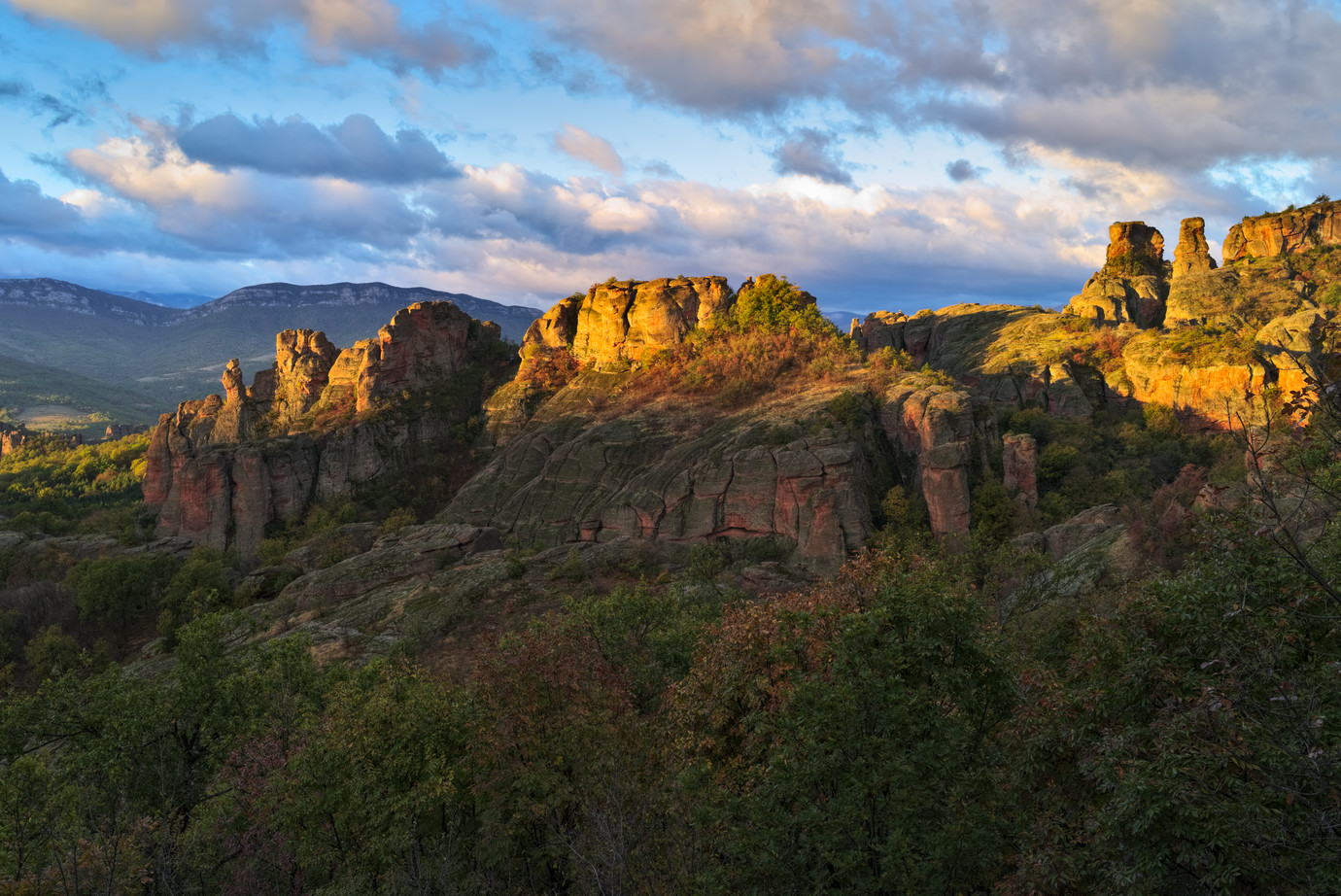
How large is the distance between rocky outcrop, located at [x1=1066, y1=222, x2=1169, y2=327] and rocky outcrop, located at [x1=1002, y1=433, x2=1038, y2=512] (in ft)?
185

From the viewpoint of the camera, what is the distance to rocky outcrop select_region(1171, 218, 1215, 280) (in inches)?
4496

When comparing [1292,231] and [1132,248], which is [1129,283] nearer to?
[1132,248]

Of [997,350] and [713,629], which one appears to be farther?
[997,350]

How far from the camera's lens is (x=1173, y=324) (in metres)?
94.3

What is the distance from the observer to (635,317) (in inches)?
3575

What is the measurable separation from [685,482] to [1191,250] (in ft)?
343

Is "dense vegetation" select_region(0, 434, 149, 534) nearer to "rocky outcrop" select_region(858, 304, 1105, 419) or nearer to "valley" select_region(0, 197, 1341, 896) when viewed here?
"valley" select_region(0, 197, 1341, 896)

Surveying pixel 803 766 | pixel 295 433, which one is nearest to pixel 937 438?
pixel 803 766

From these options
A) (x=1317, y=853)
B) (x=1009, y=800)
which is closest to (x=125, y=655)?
(x=1009, y=800)

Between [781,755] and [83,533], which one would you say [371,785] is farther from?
[83,533]

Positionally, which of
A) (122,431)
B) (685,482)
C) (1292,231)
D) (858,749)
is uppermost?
(1292,231)

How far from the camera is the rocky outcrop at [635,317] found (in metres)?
88.1

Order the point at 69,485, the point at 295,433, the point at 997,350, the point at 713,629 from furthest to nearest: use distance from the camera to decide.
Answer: the point at 69,485
the point at 997,350
the point at 295,433
the point at 713,629

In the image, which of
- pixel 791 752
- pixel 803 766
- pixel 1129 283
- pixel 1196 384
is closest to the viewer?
pixel 803 766
